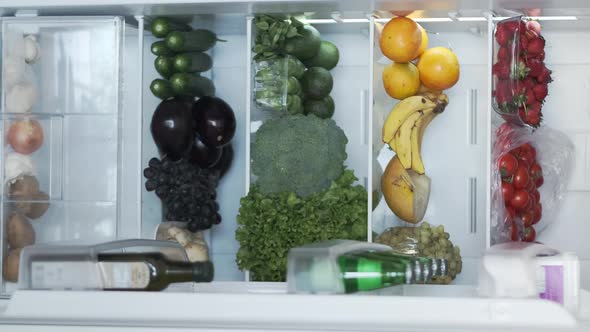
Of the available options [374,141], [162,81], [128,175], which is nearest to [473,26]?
[374,141]

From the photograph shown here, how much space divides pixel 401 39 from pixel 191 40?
22.0 inches

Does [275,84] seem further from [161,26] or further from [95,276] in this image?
[95,276]

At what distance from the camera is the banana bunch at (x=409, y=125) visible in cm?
248

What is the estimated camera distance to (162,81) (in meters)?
2.56

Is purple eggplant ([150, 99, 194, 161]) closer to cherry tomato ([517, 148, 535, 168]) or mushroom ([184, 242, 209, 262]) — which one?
mushroom ([184, 242, 209, 262])

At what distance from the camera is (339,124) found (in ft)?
9.11

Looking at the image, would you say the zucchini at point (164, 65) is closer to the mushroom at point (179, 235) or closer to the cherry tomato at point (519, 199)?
the mushroom at point (179, 235)

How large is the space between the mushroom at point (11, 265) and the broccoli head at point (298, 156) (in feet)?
2.06

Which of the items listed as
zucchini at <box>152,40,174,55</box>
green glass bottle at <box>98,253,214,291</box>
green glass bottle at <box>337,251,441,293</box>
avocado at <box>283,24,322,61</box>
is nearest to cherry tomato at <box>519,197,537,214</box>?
avocado at <box>283,24,322,61</box>

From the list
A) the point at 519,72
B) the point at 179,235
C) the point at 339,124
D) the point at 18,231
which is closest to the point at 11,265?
the point at 18,231

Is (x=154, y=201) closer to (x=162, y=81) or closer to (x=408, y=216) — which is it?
(x=162, y=81)

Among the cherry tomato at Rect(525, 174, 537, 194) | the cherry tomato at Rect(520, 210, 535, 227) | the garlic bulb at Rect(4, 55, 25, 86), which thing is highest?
the garlic bulb at Rect(4, 55, 25, 86)

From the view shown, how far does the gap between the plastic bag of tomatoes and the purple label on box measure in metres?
0.74

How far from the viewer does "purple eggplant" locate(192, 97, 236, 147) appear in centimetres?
255
